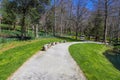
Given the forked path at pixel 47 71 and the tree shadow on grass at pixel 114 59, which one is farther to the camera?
the tree shadow on grass at pixel 114 59

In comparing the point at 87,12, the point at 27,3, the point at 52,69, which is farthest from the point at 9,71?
the point at 87,12

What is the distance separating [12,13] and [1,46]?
1537 centimetres

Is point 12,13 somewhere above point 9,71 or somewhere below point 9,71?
above

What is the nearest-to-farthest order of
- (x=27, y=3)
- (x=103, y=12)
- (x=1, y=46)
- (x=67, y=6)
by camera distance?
(x=1, y=46) → (x=27, y=3) → (x=103, y=12) → (x=67, y=6)

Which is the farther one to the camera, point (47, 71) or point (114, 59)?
point (114, 59)

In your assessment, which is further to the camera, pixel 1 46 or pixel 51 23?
pixel 51 23

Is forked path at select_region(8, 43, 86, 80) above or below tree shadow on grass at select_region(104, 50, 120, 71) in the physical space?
above

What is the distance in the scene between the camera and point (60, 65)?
17375 mm

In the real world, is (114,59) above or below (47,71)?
below

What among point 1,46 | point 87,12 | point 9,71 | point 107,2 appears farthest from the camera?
point 87,12

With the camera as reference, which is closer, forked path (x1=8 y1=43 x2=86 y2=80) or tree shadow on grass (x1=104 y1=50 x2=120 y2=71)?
forked path (x1=8 y1=43 x2=86 y2=80)

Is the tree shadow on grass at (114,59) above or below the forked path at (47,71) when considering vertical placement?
below

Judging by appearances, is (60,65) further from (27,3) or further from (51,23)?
(51,23)

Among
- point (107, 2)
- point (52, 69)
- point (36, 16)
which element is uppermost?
point (107, 2)
